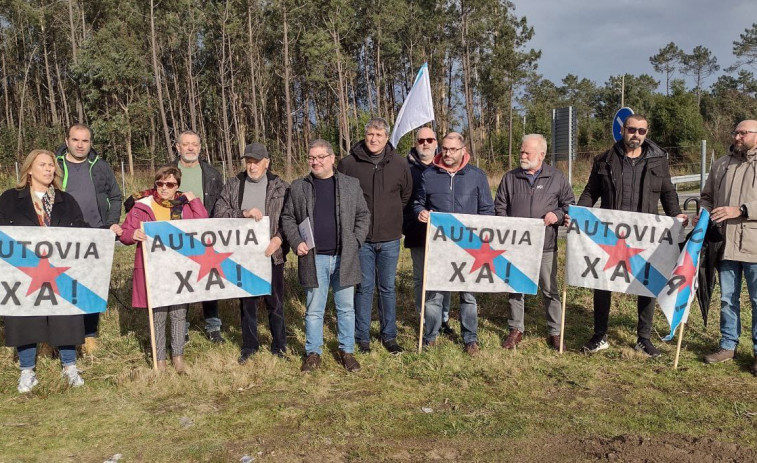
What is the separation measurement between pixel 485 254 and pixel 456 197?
2.13 feet

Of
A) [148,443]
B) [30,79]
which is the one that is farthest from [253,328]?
[30,79]

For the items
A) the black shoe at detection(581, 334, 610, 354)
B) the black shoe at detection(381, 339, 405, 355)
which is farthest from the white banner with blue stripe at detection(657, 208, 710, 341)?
the black shoe at detection(381, 339, 405, 355)

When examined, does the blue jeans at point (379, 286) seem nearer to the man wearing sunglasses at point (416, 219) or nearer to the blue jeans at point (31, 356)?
the man wearing sunglasses at point (416, 219)

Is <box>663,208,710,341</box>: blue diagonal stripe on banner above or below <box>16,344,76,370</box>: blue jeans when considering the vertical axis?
above

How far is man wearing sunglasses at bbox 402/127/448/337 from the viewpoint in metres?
6.39

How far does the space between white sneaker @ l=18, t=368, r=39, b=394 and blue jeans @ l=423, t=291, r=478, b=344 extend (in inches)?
145

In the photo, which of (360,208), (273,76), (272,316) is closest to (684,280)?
(360,208)

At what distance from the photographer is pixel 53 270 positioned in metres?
5.47

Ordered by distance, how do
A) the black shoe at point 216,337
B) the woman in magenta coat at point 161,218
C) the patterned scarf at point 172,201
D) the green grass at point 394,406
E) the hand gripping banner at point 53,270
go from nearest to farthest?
1. the green grass at point 394,406
2. the hand gripping banner at point 53,270
3. the woman in magenta coat at point 161,218
4. the patterned scarf at point 172,201
5. the black shoe at point 216,337

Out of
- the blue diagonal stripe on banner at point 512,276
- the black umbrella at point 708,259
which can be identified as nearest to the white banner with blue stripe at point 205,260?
the blue diagonal stripe on banner at point 512,276

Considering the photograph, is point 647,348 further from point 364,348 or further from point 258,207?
point 258,207

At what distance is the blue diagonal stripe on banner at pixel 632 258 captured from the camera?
19.5 ft

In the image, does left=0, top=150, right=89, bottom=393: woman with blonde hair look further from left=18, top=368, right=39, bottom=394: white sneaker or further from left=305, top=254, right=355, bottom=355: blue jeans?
left=305, top=254, right=355, bottom=355: blue jeans

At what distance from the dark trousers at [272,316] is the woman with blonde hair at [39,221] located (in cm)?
148
